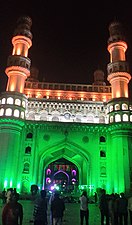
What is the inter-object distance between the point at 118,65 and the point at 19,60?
698 inches

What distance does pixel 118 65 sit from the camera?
4338 centimetres

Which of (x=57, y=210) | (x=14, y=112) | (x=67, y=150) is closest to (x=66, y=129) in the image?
(x=67, y=150)

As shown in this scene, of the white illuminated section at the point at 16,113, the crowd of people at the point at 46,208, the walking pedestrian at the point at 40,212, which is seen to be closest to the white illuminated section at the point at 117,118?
the white illuminated section at the point at 16,113

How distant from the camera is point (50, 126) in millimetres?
40094

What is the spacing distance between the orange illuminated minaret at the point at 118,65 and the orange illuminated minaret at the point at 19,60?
15.4 metres

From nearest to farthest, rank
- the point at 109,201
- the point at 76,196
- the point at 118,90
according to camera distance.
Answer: the point at 109,201 → the point at 76,196 → the point at 118,90

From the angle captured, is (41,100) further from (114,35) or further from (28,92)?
(114,35)

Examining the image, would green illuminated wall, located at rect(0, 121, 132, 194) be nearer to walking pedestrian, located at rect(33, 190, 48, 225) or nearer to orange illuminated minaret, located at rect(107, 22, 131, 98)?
orange illuminated minaret, located at rect(107, 22, 131, 98)

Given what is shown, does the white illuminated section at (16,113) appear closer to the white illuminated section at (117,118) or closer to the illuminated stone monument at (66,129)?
the illuminated stone monument at (66,129)

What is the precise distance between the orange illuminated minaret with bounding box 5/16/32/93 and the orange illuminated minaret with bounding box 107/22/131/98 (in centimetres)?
1538

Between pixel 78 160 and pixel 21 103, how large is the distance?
1505cm

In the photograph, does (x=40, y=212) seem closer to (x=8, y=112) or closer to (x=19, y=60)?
(x=8, y=112)

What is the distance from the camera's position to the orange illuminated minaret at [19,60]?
41.9 m

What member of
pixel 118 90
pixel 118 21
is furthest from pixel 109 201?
pixel 118 21
